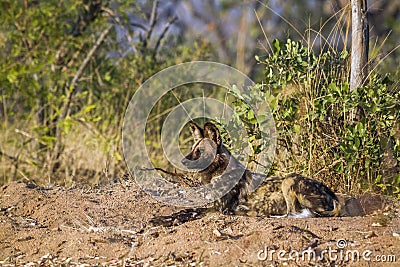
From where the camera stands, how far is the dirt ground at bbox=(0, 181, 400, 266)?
383cm

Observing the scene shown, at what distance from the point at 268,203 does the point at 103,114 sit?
570cm

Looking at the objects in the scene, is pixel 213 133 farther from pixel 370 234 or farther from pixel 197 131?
pixel 370 234

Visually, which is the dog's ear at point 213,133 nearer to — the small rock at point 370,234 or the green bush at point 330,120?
the green bush at point 330,120

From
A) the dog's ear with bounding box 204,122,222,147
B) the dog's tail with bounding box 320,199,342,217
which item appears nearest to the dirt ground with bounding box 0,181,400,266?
the dog's tail with bounding box 320,199,342,217

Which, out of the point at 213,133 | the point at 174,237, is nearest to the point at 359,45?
the point at 213,133

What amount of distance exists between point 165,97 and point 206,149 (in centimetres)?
508

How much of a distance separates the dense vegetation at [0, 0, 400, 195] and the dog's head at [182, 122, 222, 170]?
1.59ft

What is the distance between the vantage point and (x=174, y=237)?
4215 millimetres

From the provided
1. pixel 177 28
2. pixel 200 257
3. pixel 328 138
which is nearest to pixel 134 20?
pixel 177 28

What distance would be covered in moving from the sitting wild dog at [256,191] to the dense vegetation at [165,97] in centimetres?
49

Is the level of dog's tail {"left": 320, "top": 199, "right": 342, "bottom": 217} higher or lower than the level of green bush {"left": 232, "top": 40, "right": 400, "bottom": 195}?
lower

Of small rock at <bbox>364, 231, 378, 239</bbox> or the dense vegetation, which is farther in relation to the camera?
the dense vegetation

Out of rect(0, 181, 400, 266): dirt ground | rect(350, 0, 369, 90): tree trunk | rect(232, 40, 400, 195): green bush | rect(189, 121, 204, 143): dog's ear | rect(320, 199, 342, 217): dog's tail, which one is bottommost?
rect(0, 181, 400, 266): dirt ground

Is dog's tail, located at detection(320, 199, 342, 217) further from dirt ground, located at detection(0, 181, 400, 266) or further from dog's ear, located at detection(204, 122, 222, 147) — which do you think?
dog's ear, located at detection(204, 122, 222, 147)
